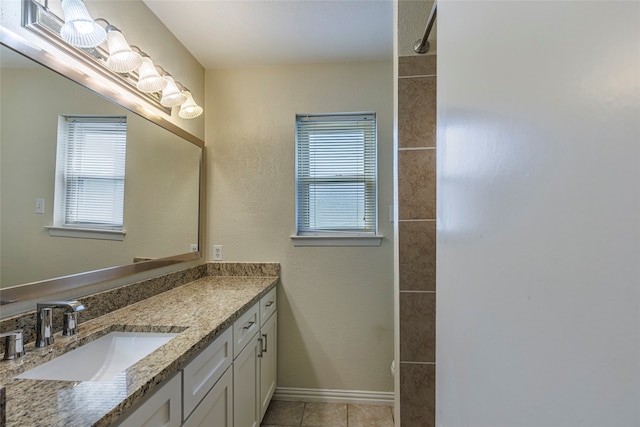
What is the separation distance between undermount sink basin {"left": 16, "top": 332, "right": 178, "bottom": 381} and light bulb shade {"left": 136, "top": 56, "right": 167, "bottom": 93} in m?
1.19

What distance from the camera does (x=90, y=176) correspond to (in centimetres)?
121

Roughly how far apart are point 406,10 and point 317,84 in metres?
0.93

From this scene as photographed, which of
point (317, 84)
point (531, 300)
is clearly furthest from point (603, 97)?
point (317, 84)

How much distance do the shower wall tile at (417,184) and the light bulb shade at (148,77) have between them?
1306mm

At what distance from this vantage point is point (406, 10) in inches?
50.1

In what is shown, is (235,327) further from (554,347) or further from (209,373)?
(554,347)

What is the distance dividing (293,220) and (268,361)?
96 centimetres

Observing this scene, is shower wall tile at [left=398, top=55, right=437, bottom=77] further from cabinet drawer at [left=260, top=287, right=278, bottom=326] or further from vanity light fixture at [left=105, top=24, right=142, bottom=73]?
cabinet drawer at [left=260, top=287, right=278, bottom=326]

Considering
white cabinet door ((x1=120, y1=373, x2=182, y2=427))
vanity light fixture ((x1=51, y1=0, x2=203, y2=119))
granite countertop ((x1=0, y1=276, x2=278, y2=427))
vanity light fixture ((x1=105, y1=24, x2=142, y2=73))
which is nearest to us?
granite countertop ((x1=0, y1=276, x2=278, y2=427))

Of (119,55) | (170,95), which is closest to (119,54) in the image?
(119,55)

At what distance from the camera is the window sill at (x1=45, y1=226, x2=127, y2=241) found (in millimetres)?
1078

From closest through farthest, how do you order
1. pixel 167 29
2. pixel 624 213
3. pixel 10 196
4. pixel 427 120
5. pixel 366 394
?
pixel 624 213
pixel 10 196
pixel 427 120
pixel 167 29
pixel 366 394

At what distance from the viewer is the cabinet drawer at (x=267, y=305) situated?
1743mm

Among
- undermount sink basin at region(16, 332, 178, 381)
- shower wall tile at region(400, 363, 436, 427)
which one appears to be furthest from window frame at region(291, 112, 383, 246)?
undermount sink basin at region(16, 332, 178, 381)
